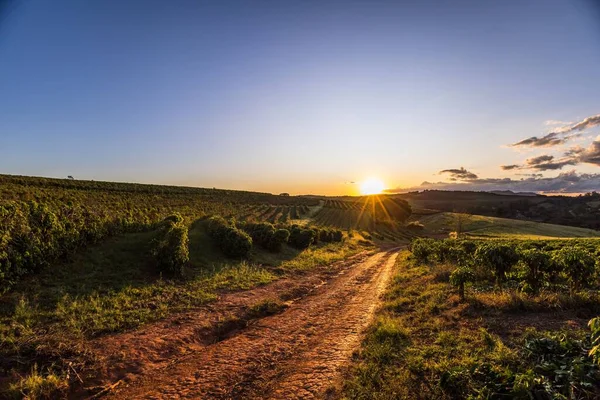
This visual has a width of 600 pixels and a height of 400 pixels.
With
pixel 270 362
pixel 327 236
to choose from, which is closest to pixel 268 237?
pixel 327 236

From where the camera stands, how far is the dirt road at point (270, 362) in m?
7.14

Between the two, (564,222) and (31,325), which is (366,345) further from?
(564,222)

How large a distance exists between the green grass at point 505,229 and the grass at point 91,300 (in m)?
66.6

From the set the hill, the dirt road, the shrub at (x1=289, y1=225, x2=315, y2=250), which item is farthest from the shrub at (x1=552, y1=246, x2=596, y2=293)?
the hill

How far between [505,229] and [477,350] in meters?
80.7

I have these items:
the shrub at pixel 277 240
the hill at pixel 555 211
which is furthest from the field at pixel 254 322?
the hill at pixel 555 211

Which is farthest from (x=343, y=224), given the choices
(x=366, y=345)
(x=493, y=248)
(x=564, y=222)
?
(x=564, y=222)

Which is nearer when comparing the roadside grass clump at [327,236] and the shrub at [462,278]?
the shrub at [462,278]

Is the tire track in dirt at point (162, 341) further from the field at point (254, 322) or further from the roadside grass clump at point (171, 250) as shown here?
A: the roadside grass clump at point (171, 250)

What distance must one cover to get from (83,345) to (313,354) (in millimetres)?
6771

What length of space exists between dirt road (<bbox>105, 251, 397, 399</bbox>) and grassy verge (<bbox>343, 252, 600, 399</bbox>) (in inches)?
32.5

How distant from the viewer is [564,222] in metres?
101

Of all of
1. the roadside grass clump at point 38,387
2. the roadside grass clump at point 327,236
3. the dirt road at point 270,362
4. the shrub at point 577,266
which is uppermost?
the shrub at point 577,266

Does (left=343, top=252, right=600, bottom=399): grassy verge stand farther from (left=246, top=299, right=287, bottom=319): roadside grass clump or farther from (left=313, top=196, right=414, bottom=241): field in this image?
(left=313, top=196, right=414, bottom=241): field
